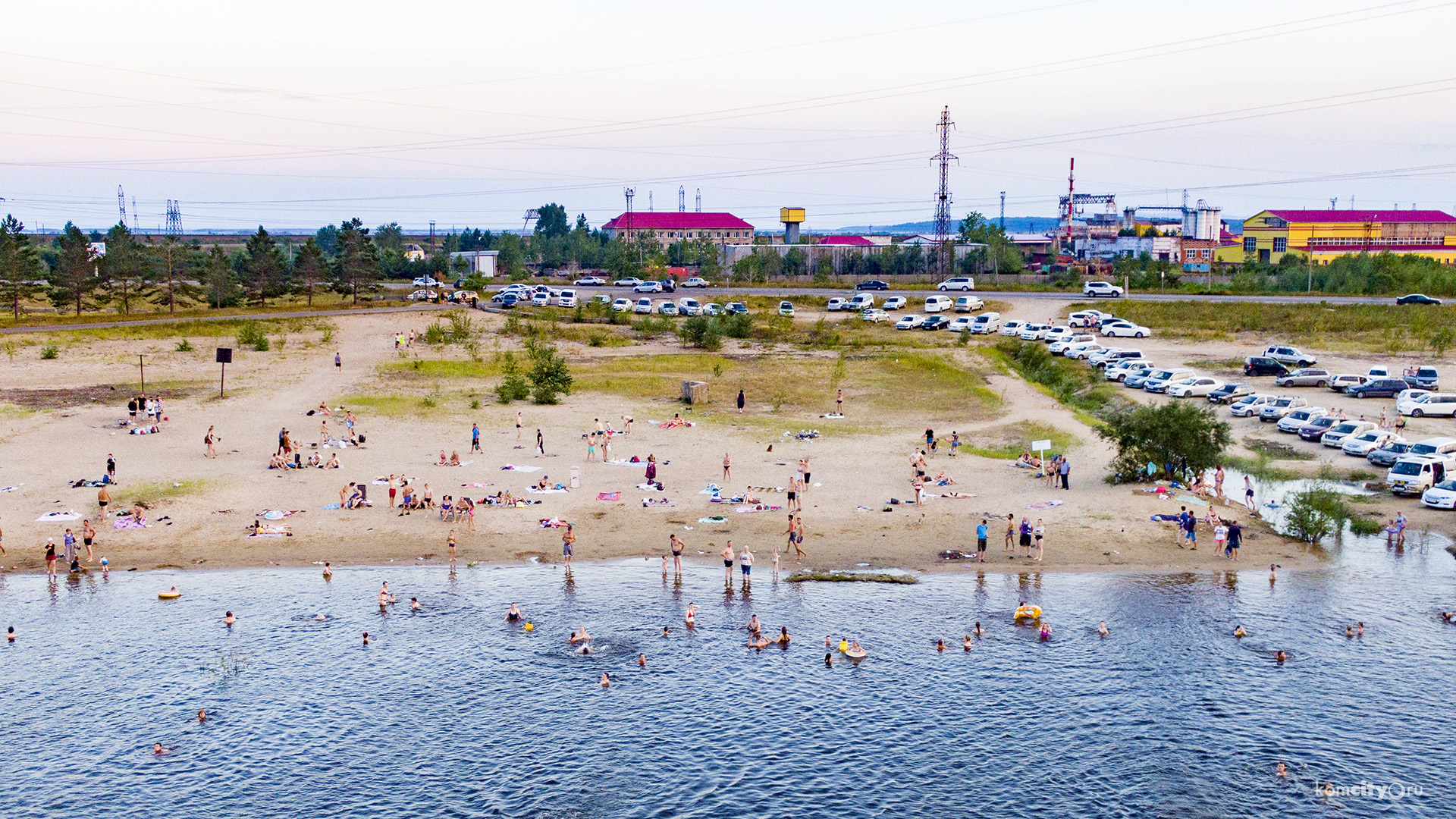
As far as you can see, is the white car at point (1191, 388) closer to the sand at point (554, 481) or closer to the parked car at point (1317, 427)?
the sand at point (554, 481)

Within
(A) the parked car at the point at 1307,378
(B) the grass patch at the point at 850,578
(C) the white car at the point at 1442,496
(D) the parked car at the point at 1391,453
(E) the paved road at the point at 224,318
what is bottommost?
(B) the grass patch at the point at 850,578

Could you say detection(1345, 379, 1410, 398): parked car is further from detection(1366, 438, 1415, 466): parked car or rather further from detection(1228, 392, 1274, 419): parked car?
detection(1366, 438, 1415, 466): parked car

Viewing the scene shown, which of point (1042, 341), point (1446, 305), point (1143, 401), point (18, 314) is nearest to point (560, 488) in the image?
point (1143, 401)

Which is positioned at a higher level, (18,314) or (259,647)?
(18,314)

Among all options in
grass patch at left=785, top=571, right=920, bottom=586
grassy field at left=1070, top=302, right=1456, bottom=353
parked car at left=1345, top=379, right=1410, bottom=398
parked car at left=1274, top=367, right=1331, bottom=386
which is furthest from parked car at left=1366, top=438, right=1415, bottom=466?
grassy field at left=1070, top=302, right=1456, bottom=353

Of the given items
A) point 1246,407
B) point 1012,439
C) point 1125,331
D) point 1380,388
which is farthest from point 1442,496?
point 1125,331

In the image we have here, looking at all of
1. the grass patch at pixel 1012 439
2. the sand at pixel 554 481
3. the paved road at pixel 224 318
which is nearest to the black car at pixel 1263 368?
the sand at pixel 554 481

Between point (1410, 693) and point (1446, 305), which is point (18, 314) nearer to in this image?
point (1410, 693)
